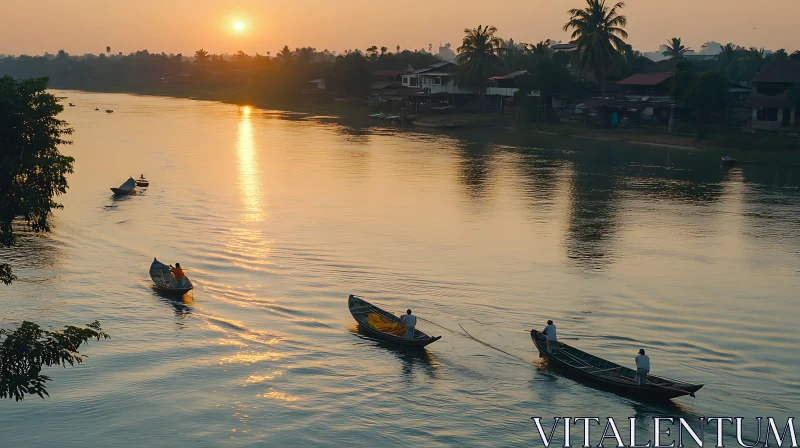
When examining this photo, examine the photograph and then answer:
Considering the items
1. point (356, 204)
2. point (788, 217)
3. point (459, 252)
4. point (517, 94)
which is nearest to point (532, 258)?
point (459, 252)

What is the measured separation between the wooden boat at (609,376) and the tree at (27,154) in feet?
67.8

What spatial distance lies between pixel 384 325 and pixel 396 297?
231 inches

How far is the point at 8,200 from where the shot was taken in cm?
3077

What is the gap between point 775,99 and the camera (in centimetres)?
8844

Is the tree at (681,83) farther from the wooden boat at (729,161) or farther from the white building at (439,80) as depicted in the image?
the white building at (439,80)

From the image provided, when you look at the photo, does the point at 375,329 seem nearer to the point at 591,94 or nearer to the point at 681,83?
the point at 681,83

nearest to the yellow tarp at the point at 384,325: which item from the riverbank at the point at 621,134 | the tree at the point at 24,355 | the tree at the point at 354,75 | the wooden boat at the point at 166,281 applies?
the wooden boat at the point at 166,281

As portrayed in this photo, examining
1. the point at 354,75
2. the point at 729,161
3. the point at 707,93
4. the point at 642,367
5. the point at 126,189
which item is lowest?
the point at 642,367

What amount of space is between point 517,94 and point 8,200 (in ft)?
327

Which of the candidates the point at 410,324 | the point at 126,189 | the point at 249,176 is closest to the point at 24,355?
the point at 410,324

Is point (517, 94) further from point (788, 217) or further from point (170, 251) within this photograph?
point (170, 251)

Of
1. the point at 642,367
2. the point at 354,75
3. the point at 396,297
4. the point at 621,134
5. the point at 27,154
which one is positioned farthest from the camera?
the point at 354,75

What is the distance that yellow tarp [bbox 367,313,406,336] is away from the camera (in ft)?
107

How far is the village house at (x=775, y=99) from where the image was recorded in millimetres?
87625
